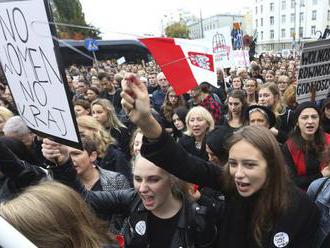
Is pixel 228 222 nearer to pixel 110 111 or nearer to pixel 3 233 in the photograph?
pixel 3 233

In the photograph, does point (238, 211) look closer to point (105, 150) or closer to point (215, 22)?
point (105, 150)

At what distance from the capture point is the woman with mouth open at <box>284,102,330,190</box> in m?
2.86

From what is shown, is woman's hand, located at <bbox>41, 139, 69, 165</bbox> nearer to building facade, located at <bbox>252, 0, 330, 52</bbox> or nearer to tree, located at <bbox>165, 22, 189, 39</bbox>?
tree, located at <bbox>165, 22, 189, 39</bbox>

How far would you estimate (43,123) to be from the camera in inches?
69.2

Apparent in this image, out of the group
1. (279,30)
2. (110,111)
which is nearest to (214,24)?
(279,30)

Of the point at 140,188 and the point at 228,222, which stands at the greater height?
the point at 140,188

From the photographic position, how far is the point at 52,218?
120 centimetres

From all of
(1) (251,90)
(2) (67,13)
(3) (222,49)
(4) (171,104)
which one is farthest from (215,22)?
(4) (171,104)

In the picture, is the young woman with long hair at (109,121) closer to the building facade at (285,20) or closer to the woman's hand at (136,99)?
the woman's hand at (136,99)

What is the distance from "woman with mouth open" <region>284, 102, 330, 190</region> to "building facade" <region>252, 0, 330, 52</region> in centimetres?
6912

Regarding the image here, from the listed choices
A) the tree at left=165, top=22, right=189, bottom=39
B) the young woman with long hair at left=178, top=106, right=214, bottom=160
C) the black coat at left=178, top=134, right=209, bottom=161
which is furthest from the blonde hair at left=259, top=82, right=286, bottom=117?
the tree at left=165, top=22, right=189, bottom=39

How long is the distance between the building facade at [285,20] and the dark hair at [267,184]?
2785 inches

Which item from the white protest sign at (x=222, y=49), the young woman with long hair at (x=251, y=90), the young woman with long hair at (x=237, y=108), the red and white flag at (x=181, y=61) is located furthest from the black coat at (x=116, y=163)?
the white protest sign at (x=222, y=49)

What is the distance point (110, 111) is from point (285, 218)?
9.87ft
